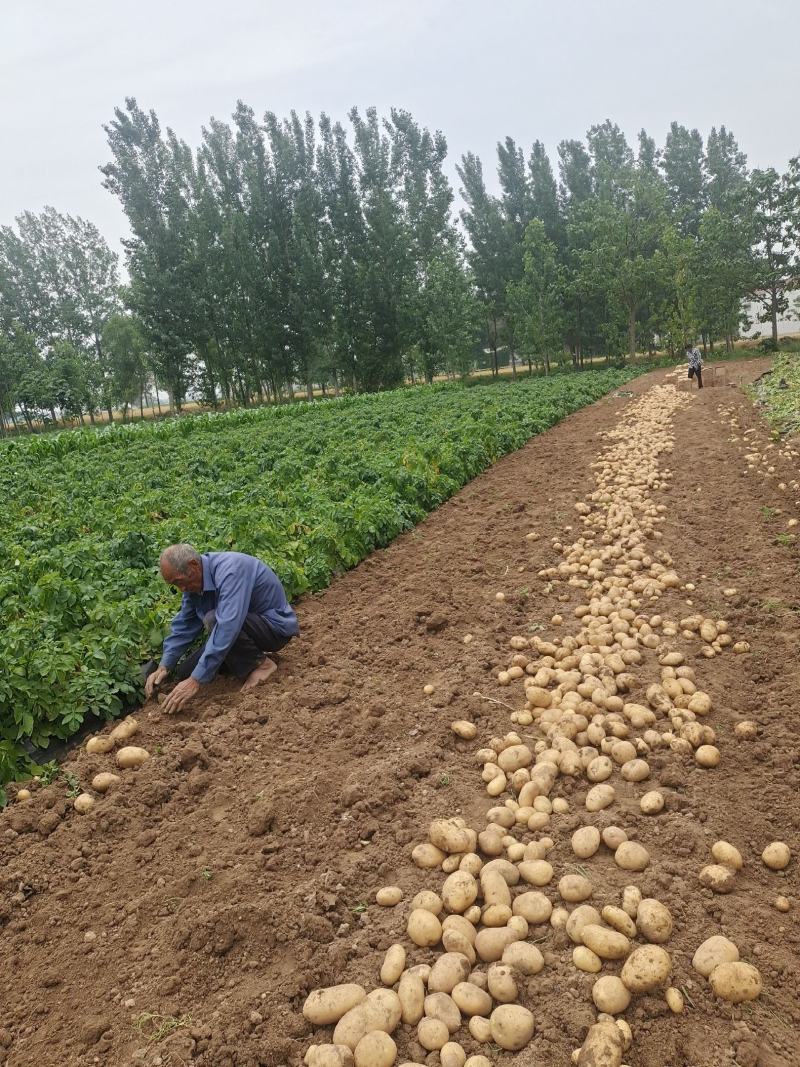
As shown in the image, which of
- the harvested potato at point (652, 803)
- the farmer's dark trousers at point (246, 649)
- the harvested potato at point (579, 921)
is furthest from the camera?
the farmer's dark trousers at point (246, 649)

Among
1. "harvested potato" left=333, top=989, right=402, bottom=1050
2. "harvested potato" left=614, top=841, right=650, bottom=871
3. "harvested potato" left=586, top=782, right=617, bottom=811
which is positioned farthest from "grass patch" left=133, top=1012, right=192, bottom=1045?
"harvested potato" left=586, top=782, right=617, bottom=811

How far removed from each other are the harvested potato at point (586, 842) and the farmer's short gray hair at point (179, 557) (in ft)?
9.19

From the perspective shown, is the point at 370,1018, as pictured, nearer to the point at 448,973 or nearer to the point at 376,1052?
the point at 376,1052

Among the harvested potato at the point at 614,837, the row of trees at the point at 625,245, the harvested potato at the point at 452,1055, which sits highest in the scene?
the row of trees at the point at 625,245

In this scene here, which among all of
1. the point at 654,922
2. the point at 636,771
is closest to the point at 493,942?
the point at 654,922

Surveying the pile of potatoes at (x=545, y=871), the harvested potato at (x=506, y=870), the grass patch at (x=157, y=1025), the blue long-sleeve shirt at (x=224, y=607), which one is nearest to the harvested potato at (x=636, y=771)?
the pile of potatoes at (x=545, y=871)

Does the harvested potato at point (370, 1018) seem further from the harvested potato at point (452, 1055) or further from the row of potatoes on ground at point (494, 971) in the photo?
the harvested potato at point (452, 1055)

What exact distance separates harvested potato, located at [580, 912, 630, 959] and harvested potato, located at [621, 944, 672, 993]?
7 centimetres

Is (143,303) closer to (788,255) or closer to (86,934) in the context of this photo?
(788,255)

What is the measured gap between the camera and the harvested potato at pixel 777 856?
255 centimetres

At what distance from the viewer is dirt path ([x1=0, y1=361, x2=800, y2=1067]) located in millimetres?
2168

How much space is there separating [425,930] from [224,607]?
8.27 ft

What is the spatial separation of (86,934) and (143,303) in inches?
1644

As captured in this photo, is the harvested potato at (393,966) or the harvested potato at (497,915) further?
the harvested potato at (497,915)
